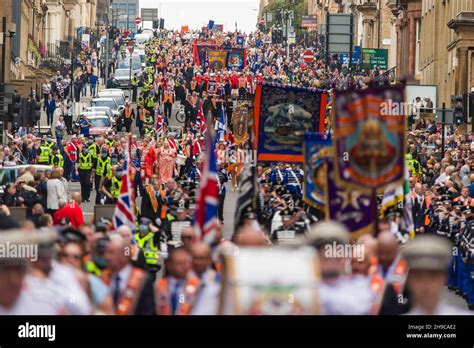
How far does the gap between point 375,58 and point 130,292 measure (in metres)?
71.6

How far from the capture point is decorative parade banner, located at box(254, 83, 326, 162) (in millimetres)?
24766

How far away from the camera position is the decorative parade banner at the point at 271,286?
30.5 feet

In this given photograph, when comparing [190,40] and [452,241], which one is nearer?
[452,241]

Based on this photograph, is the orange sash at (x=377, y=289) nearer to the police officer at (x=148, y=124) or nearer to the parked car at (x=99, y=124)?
the parked car at (x=99, y=124)

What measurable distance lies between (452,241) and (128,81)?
2424 inches

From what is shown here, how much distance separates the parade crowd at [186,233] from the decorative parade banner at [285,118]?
1.77 ft

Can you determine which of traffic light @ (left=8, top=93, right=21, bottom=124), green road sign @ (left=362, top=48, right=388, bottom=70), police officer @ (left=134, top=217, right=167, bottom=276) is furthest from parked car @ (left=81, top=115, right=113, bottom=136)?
police officer @ (left=134, top=217, right=167, bottom=276)

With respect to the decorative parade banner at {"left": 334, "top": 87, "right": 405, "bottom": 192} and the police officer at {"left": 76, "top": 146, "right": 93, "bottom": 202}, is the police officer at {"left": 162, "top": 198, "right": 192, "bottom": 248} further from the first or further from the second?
the police officer at {"left": 76, "top": 146, "right": 93, "bottom": 202}

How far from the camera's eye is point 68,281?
9.98m

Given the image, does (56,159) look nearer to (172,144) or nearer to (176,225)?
(172,144)

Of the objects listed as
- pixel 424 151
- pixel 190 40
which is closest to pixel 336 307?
pixel 424 151

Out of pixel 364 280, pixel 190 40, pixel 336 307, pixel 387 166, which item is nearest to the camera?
pixel 336 307

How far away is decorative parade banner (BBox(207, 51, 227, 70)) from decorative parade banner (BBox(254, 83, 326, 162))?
60658 millimetres

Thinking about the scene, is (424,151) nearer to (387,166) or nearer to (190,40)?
(387,166)
